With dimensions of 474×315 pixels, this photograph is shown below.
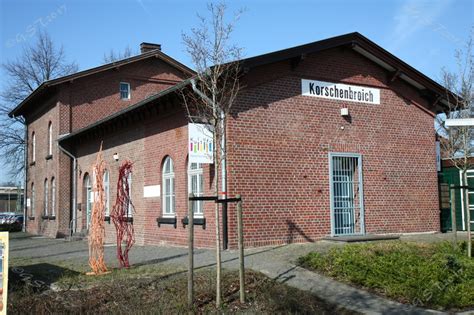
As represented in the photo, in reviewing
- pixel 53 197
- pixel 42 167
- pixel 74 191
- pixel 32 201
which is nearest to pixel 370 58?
pixel 74 191

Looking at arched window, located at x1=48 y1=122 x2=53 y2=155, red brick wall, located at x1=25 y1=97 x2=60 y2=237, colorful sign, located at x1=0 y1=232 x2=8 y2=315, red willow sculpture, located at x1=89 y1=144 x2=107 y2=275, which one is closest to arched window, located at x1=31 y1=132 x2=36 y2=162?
red brick wall, located at x1=25 y1=97 x2=60 y2=237

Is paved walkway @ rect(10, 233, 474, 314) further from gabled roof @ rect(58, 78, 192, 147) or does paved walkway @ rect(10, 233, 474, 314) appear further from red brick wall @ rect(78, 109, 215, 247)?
gabled roof @ rect(58, 78, 192, 147)

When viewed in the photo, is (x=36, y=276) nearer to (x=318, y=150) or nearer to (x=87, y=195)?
(x=318, y=150)

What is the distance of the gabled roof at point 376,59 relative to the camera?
1451 cm

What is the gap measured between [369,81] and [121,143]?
963 centimetres

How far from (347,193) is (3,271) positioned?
11.7 meters

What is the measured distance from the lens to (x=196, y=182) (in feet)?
50.3

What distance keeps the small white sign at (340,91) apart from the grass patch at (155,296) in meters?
7.64

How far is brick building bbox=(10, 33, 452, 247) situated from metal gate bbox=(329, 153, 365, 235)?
3 centimetres

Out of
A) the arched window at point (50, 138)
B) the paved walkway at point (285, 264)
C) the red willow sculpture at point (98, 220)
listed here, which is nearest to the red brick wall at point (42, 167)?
the arched window at point (50, 138)

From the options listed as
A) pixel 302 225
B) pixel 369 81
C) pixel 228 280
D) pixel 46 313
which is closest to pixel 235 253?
pixel 302 225

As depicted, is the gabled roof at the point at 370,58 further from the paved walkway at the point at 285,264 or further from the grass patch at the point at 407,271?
the grass patch at the point at 407,271

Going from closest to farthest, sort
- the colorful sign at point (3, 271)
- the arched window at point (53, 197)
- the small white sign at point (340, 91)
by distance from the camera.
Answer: the colorful sign at point (3, 271) < the small white sign at point (340, 91) < the arched window at point (53, 197)

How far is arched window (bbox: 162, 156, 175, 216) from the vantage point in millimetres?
16672
